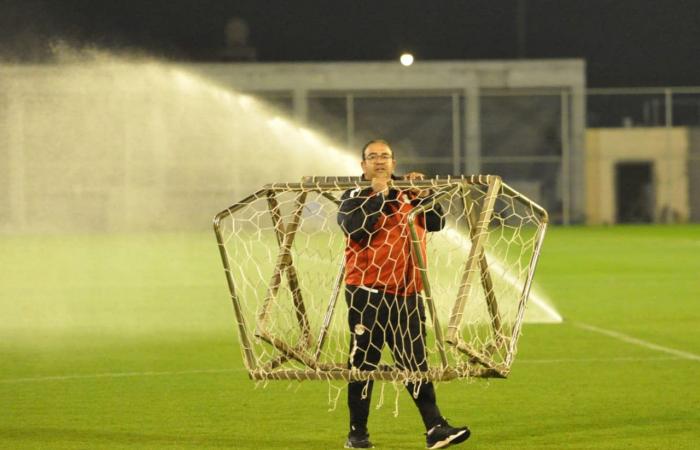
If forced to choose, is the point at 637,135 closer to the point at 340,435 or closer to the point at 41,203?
the point at 41,203

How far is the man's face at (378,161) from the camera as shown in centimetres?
795

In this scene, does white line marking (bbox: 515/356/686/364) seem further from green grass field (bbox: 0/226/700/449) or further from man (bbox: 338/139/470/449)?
man (bbox: 338/139/470/449)

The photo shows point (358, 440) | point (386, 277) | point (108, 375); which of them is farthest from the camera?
point (108, 375)

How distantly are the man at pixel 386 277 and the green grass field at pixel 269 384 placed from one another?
1.95 ft

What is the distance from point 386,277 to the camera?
8.07 metres

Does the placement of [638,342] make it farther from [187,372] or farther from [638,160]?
[638,160]

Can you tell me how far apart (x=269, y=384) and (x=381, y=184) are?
3535mm

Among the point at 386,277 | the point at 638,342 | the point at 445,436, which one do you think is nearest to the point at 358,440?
the point at 445,436

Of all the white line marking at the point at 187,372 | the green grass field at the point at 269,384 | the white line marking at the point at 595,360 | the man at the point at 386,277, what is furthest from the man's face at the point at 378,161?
the white line marking at the point at 595,360

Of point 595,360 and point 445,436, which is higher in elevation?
point 445,436

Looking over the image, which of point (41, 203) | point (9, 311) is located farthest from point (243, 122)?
point (9, 311)

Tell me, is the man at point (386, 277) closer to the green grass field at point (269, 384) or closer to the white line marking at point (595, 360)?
the green grass field at point (269, 384)

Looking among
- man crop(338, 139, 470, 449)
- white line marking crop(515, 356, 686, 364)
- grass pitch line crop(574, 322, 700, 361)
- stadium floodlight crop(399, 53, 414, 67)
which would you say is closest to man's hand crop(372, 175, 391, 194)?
man crop(338, 139, 470, 449)

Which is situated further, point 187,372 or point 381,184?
point 187,372
